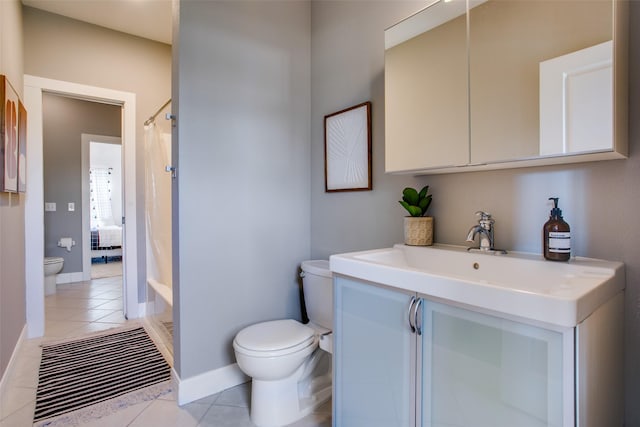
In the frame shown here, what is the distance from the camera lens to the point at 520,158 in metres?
1.20

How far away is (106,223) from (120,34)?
16.8ft

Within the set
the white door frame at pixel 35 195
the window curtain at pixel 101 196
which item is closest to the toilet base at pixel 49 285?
the white door frame at pixel 35 195

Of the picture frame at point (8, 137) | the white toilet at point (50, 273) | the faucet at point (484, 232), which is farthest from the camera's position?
the white toilet at point (50, 273)

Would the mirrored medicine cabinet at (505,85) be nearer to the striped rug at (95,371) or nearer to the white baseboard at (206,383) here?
the white baseboard at (206,383)

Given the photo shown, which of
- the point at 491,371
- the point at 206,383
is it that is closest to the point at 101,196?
the point at 206,383

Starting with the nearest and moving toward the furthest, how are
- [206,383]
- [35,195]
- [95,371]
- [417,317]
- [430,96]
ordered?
1. [417,317]
2. [430,96]
3. [206,383]
4. [95,371]
5. [35,195]

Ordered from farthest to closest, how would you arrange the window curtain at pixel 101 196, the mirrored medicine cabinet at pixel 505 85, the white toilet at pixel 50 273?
1. the window curtain at pixel 101 196
2. the white toilet at pixel 50 273
3. the mirrored medicine cabinet at pixel 505 85

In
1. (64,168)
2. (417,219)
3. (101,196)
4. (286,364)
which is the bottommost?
(286,364)

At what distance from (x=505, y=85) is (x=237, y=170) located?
4.80 ft

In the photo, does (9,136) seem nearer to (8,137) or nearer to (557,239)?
(8,137)

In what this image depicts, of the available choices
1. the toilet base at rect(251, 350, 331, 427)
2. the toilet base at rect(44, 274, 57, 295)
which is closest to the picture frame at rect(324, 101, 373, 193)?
the toilet base at rect(251, 350, 331, 427)

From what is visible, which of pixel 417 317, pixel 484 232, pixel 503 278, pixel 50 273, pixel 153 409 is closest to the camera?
pixel 417 317

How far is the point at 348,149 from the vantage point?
204cm

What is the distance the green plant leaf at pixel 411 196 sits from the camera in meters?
1.58
